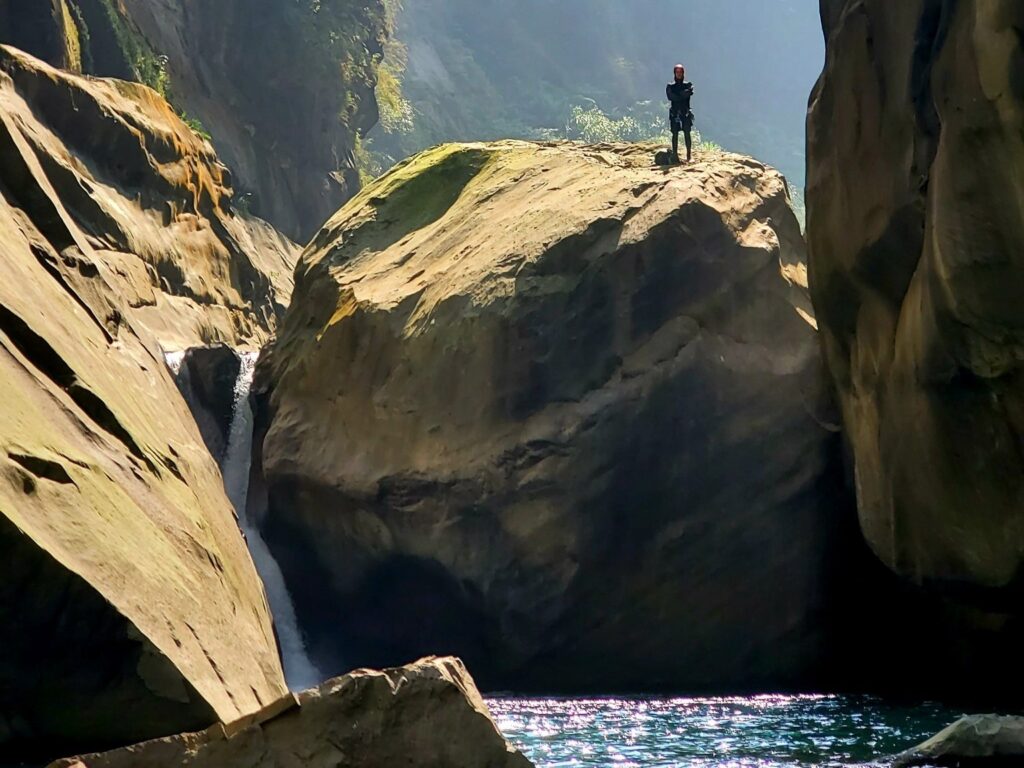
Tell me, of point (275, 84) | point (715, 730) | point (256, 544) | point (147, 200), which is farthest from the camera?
point (275, 84)

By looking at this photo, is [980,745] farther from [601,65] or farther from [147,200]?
[601,65]

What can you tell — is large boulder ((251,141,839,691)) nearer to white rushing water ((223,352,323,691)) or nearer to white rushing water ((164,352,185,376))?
white rushing water ((223,352,323,691))

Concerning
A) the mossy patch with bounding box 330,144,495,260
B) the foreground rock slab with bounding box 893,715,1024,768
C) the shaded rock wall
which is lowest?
the foreground rock slab with bounding box 893,715,1024,768

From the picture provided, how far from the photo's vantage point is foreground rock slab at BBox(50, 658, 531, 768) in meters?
7.68

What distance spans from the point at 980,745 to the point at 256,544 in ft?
42.2

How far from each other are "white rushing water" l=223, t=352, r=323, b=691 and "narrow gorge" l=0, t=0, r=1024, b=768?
66mm

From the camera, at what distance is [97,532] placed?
36.4 ft

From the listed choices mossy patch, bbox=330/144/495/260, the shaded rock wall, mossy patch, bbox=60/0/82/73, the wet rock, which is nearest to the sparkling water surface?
the wet rock

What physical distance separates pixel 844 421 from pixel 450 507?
4929 mm

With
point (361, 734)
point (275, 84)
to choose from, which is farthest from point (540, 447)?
point (275, 84)

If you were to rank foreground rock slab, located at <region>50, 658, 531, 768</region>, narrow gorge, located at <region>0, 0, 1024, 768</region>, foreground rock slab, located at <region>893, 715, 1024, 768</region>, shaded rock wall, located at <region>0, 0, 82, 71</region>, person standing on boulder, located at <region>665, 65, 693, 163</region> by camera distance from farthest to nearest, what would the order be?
shaded rock wall, located at <region>0, 0, 82, 71</region>, person standing on boulder, located at <region>665, 65, 693, 163</region>, foreground rock slab, located at <region>893, 715, 1024, 768</region>, narrow gorge, located at <region>0, 0, 1024, 768</region>, foreground rock slab, located at <region>50, 658, 531, 768</region>

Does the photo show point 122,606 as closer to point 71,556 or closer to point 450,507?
point 71,556

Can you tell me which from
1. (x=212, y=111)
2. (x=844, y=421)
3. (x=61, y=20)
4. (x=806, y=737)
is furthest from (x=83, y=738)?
(x=212, y=111)

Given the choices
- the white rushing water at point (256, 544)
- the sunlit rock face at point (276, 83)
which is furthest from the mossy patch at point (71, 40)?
the white rushing water at point (256, 544)
